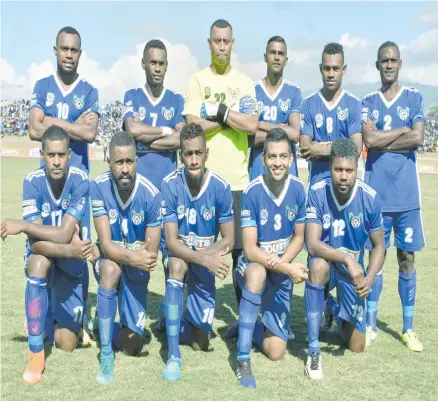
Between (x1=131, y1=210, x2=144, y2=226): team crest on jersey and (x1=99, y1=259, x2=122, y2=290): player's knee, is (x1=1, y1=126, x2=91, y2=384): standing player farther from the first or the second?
(x1=131, y1=210, x2=144, y2=226): team crest on jersey

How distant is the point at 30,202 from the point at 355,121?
9.89 feet

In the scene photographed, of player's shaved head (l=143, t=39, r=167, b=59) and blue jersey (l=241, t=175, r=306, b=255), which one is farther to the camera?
Result: player's shaved head (l=143, t=39, r=167, b=59)

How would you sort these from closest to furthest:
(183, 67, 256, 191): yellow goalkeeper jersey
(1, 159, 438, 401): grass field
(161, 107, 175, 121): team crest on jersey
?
(1, 159, 438, 401): grass field
(183, 67, 256, 191): yellow goalkeeper jersey
(161, 107, 175, 121): team crest on jersey

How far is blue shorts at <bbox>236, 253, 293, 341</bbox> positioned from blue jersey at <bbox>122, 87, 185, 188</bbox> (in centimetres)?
139

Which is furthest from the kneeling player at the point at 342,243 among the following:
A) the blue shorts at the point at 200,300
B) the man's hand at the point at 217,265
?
the blue shorts at the point at 200,300

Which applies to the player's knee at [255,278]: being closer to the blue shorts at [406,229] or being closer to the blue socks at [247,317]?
the blue socks at [247,317]

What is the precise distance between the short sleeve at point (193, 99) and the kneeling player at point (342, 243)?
1.32m

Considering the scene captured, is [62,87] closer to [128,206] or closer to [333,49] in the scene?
[128,206]

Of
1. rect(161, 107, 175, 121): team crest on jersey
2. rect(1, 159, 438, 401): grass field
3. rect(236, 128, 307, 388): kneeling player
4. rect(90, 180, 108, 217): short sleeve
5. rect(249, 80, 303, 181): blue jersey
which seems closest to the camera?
rect(1, 159, 438, 401): grass field

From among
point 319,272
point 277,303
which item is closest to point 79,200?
point 277,303

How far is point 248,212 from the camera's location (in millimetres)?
4543

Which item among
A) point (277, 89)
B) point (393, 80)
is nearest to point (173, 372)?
point (277, 89)

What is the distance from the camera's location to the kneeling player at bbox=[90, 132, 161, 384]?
430 centimetres

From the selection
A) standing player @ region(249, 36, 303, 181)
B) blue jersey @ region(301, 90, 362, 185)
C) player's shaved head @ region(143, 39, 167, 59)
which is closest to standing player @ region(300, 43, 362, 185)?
blue jersey @ region(301, 90, 362, 185)
